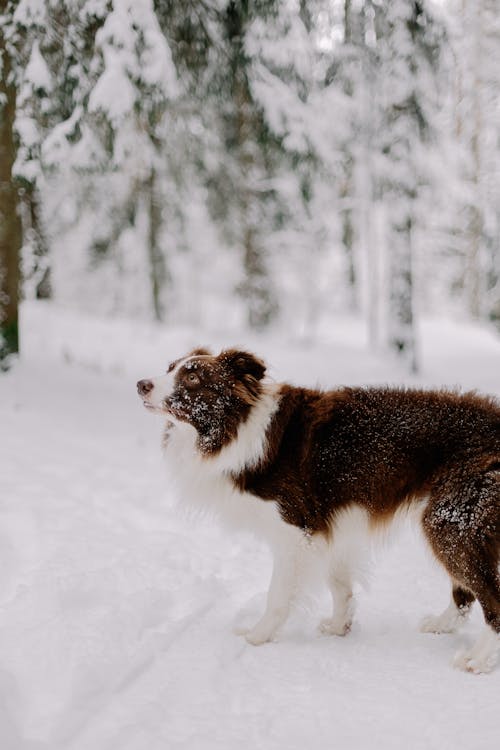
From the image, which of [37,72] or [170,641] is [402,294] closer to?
[37,72]

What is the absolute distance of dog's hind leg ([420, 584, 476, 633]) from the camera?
3854 millimetres

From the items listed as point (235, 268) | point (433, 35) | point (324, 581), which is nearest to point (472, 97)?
point (433, 35)

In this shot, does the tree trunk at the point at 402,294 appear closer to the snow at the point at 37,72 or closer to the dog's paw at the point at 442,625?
the snow at the point at 37,72

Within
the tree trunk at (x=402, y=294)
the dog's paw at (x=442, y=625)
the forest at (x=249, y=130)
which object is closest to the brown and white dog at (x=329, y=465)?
the dog's paw at (x=442, y=625)

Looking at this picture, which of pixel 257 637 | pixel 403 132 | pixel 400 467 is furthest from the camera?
pixel 403 132

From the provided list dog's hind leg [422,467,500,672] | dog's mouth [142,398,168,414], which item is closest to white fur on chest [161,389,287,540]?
dog's mouth [142,398,168,414]

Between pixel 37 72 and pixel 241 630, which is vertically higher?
pixel 37 72

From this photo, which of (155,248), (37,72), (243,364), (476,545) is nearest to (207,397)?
(243,364)

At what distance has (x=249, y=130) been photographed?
41.1 feet

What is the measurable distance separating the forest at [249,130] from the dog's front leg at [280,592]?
5043 mm

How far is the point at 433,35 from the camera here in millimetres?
9547

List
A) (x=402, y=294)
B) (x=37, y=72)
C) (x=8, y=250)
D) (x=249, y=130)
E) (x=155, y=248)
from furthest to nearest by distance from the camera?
(x=155, y=248)
(x=249, y=130)
(x=402, y=294)
(x=8, y=250)
(x=37, y=72)

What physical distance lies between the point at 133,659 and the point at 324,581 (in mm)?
1214

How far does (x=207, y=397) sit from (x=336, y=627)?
1.60 m
